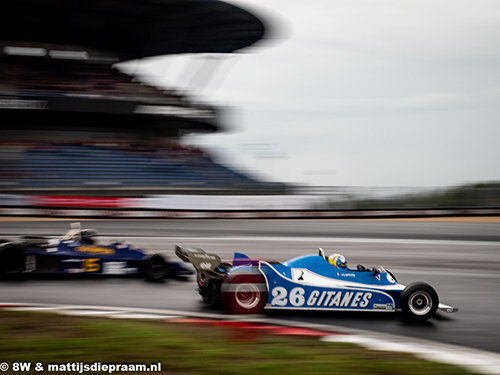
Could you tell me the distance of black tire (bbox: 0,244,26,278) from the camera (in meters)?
7.64

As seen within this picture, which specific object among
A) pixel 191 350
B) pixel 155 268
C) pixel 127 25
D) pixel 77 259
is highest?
pixel 127 25

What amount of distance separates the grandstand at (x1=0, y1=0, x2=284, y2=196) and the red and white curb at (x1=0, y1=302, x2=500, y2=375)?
46.8ft

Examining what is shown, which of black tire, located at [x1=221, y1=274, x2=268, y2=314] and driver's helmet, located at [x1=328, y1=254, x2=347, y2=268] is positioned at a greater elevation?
driver's helmet, located at [x1=328, y1=254, x2=347, y2=268]

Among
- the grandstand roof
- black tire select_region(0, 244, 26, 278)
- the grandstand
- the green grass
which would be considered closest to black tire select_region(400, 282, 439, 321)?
the green grass

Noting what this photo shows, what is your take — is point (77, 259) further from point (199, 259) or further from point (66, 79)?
point (66, 79)

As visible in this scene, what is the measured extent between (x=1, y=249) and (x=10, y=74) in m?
19.3

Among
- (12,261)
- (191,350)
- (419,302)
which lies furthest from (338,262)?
(12,261)

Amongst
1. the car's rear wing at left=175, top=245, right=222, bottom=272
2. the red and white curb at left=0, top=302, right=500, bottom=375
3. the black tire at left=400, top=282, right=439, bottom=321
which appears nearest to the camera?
the red and white curb at left=0, top=302, right=500, bottom=375

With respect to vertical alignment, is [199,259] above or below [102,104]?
below

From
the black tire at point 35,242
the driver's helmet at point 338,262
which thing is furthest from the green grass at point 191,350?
the black tire at point 35,242

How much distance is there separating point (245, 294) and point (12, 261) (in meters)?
3.66

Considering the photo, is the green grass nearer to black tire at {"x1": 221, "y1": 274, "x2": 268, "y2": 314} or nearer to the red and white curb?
the red and white curb

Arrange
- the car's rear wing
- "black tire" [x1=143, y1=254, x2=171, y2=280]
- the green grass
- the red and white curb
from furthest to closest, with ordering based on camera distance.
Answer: "black tire" [x1=143, y1=254, x2=171, y2=280]
the car's rear wing
the red and white curb
the green grass

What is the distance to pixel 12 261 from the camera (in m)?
7.69
